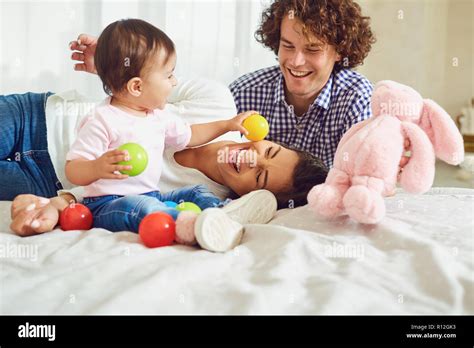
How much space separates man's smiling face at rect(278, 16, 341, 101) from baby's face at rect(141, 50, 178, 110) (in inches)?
24.8

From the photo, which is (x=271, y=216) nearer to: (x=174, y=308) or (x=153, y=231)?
(x=153, y=231)

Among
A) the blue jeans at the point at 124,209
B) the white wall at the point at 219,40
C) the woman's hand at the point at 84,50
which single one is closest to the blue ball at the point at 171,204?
the blue jeans at the point at 124,209

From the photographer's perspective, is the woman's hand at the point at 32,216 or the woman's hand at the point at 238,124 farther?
the woman's hand at the point at 238,124

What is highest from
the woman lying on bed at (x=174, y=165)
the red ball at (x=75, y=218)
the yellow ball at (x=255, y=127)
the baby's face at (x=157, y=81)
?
the baby's face at (x=157, y=81)

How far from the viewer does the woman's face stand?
1.41 meters

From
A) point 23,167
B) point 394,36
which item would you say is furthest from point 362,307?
point 394,36

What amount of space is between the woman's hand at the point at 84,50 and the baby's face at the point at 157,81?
14.9 inches

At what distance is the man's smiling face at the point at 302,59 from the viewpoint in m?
1.82

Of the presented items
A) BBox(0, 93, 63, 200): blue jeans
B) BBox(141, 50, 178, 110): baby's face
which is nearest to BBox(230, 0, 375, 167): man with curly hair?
BBox(141, 50, 178, 110): baby's face

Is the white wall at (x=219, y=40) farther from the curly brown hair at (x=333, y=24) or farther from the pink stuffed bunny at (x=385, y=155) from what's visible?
the pink stuffed bunny at (x=385, y=155)

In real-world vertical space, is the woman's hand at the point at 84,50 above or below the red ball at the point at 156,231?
above

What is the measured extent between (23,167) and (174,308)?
0.89 metres

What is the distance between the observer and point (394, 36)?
2930 mm

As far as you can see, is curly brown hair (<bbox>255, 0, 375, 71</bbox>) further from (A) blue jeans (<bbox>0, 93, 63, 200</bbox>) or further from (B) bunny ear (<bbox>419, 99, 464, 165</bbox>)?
(A) blue jeans (<bbox>0, 93, 63, 200</bbox>)
